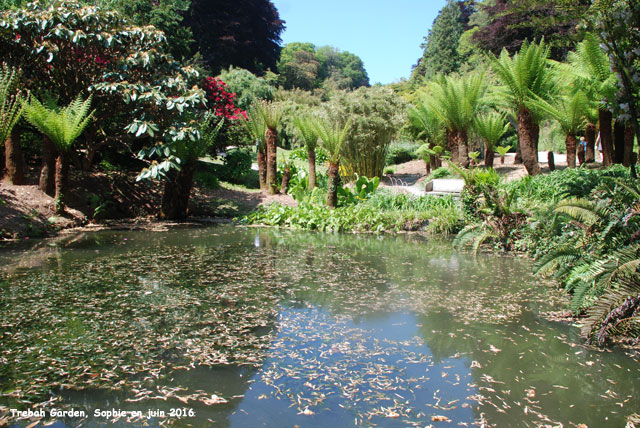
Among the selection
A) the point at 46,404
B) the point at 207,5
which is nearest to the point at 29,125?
the point at 46,404

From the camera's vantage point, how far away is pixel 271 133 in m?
11.4

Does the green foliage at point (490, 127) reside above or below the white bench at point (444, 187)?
above

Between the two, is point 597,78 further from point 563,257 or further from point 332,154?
point 563,257

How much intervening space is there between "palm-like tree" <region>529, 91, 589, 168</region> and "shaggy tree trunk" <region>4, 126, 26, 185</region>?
32.5ft

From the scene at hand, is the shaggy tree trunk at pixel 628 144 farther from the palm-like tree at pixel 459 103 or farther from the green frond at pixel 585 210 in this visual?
the green frond at pixel 585 210

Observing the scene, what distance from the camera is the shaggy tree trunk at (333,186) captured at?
10.1m

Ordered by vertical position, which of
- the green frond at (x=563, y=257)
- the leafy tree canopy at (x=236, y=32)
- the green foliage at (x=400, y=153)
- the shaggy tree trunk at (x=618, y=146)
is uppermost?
the leafy tree canopy at (x=236, y=32)

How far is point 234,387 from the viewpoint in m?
2.54

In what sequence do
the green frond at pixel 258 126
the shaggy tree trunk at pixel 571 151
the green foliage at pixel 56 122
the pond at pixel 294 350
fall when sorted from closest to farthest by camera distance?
the pond at pixel 294 350, the green foliage at pixel 56 122, the shaggy tree trunk at pixel 571 151, the green frond at pixel 258 126

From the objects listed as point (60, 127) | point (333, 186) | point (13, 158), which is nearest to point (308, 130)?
point (333, 186)

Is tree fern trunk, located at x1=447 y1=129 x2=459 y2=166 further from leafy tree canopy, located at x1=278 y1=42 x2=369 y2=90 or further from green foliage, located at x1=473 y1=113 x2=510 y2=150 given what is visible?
leafy tree canopy, located at x1=278 y1=42 x2=369 y2=90

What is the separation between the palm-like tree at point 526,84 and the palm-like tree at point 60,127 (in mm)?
8602

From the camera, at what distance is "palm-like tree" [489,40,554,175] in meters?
10.3

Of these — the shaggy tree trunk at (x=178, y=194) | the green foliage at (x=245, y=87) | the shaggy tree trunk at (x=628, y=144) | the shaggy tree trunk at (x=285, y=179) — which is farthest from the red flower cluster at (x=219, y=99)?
the shaggy tree trunk at (x=628, y=144)
